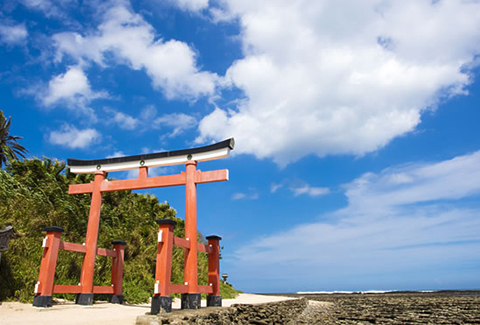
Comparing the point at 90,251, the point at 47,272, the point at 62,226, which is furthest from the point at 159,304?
the point at 62,226

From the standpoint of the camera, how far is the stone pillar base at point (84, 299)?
10469 mm

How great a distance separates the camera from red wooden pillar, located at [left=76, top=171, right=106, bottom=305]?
34.8ft

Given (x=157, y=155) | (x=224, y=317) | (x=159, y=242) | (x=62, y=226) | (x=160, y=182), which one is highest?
(x=157, y=155)

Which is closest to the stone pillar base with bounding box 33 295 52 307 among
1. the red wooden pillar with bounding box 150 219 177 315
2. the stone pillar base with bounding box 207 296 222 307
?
the red wooden pillar with bounding box 150 219 177 315

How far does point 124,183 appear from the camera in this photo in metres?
12.3

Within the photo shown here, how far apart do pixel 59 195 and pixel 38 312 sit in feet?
24.1

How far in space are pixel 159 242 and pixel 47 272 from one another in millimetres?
3638

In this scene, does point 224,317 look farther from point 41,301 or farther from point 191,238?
point 41,301

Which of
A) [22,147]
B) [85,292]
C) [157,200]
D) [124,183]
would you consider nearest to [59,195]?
[124,183]

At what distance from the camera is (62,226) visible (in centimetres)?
1352

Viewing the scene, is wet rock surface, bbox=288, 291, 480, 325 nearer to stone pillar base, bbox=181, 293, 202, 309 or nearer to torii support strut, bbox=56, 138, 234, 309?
stone pillar base, bbox=181, 293, 202, 309

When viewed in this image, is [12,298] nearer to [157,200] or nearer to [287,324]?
[287,324]

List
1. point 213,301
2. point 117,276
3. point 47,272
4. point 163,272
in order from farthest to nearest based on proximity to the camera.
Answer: point 117,276 < point 213,301 < point 47,272 < point 163,272

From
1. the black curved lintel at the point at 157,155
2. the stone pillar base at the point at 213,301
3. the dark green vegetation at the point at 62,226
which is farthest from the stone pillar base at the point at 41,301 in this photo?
the black curved lintel at the point at 157,155
